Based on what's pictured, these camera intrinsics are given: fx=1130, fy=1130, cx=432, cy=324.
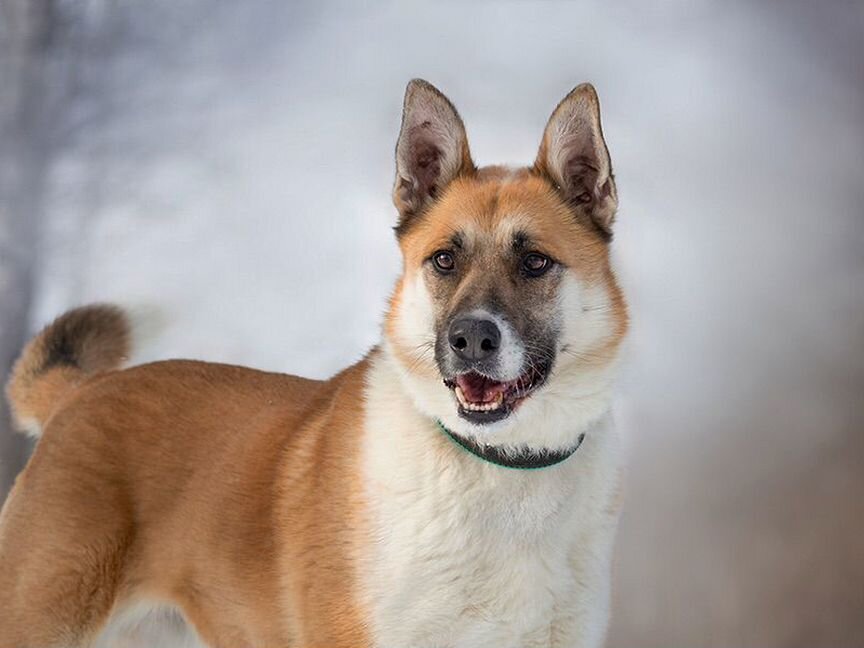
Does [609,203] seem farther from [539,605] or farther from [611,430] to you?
[539,605]

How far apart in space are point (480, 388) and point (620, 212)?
1610mm

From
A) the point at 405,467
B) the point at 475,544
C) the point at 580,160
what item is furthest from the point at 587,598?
the point at 580,160

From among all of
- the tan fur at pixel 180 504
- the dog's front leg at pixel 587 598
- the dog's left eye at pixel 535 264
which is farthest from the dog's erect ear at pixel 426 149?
the dog's front leg at pixel 587 598

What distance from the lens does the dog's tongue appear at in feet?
7.79

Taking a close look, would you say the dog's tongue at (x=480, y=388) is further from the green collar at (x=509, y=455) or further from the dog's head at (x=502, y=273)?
the green collar at (x=509, y=455)

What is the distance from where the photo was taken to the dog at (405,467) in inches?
93.8

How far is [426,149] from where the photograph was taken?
2.71m

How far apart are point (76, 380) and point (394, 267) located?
115 cm

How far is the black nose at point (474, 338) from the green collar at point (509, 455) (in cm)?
27

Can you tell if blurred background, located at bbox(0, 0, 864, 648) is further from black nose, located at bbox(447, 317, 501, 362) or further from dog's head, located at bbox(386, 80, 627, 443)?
black nose, located at bbox(447, 317, 501, 362)

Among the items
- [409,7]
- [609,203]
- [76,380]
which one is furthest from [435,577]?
[409,7]

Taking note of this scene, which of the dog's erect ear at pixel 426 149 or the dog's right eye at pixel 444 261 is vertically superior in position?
the dog's erect ear at pixel 426 149

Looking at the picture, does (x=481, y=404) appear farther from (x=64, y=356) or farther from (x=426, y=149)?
(x=64, y=356)

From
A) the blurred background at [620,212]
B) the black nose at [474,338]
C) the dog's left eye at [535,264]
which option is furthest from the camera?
the blurred background at [620,212]
